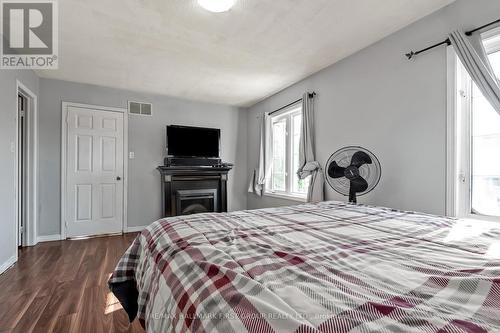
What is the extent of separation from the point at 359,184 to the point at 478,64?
119 centimetres

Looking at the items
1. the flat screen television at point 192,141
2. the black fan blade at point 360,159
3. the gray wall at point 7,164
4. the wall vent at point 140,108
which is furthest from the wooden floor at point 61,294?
the wall vent at point 140,108

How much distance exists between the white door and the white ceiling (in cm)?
63

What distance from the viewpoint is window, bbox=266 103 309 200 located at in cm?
382

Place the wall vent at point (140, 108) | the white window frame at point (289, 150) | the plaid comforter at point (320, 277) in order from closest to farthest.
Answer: the plaid comforter at point (320, 277)
the white window frame at point (289, 150)
the wall vent at point (140, 108)

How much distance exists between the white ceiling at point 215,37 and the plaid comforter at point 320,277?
1781mm

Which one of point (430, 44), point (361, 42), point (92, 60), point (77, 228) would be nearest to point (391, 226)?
point (430, 44)

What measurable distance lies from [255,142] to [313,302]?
14.2 feet

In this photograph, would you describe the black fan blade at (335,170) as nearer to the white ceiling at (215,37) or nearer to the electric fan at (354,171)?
the electric fan at (354,171)

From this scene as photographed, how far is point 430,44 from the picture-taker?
2059 millimetres

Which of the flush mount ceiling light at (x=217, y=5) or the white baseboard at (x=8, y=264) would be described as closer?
the flush mount ceiling light at (x=217, y=5)

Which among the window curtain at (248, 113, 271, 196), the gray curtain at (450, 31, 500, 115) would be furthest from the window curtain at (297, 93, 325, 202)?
the gray curtain at (450, 31, 500, 115)

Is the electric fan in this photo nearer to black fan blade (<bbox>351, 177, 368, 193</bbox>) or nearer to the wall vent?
black fan blade (<bbox>351, 177, 368, 193</bbox>)

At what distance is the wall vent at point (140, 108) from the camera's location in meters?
4.07

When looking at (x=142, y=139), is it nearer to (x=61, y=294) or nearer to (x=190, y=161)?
(x=190, y=161)
